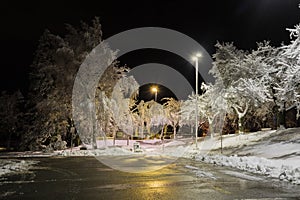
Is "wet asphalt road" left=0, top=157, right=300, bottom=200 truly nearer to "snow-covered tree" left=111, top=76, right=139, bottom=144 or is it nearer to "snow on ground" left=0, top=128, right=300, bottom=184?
"snow on ground" left=0, top=128, right=300, bottom=184

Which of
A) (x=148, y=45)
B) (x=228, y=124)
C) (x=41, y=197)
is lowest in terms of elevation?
(x=41, y=197)

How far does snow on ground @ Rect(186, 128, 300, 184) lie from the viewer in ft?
45.2

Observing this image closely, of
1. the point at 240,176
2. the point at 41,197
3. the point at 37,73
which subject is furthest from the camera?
the point at 37,73

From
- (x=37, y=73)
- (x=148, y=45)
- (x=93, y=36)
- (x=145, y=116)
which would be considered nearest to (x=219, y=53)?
(x=148, y=45)

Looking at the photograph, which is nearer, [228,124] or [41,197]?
[41,197]

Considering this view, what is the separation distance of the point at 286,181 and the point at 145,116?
2146 inches

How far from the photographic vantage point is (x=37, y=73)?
3522cm

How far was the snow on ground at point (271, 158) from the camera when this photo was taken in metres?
13.8

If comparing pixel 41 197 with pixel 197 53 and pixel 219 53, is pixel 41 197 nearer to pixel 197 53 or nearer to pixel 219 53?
pixel 197 53

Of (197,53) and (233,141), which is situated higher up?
(197,53)

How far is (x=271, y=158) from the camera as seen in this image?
19.6 meters

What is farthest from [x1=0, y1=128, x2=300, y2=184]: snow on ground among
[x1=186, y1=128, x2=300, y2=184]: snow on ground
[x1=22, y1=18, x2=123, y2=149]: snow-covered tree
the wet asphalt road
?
[x1=22, y1=18, x2=123, y2=149]: snow-covered tree

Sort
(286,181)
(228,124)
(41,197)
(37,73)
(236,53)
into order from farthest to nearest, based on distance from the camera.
→ (228,124) < (236,53) < (37,73) < (286,181) < (41,197)

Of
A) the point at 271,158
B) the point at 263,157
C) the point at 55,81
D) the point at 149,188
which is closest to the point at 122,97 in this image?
the point at 55,81
